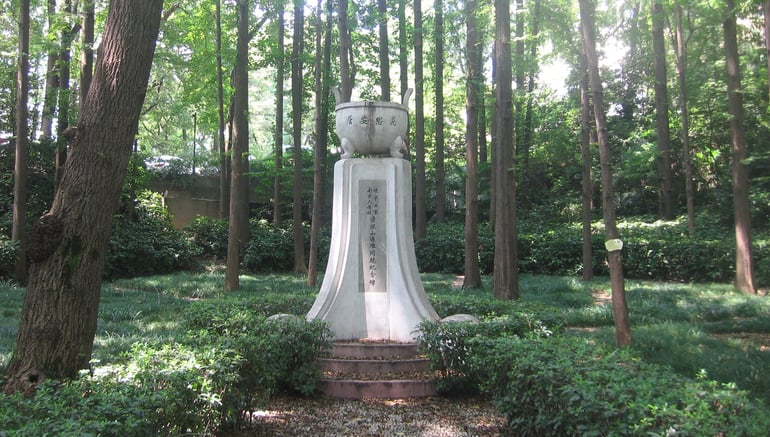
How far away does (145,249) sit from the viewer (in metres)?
16.5

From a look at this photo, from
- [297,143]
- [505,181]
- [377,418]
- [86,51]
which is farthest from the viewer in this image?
[297,143]

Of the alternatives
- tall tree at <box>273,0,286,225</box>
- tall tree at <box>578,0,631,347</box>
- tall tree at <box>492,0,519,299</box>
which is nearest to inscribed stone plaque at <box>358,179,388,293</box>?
tall tree at <box>578,0,631,347</box>

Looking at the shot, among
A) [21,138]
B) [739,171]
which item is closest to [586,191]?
[739,171]

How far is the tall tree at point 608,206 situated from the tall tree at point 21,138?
1127 cm

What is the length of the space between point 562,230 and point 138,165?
14042 mm

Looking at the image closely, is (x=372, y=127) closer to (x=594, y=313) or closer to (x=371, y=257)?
(x=371, y=257)

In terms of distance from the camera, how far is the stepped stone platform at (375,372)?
564 cm

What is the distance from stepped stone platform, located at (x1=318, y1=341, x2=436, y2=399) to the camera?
18.5 feet

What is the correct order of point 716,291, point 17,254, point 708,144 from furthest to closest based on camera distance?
point 708,144 → point 17,254 → point 716,291

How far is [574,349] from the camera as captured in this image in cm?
439

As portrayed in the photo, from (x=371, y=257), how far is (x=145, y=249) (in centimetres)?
1143

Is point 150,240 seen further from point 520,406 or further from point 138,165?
point 520,406

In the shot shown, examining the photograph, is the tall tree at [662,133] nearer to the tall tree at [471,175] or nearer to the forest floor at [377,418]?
the tall tree at [471,175]

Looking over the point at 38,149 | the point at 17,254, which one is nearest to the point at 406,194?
the point at 17,254
